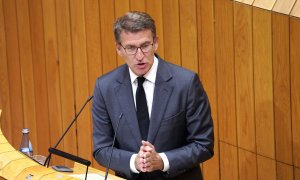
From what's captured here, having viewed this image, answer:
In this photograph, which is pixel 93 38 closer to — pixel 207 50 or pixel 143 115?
pixel 207 50

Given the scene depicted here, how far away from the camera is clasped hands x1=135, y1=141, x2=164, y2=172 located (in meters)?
2.27

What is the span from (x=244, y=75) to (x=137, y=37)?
1122 mm

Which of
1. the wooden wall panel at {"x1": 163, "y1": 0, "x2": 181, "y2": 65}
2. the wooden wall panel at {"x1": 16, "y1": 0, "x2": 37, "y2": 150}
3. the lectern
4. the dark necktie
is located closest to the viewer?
the lectern

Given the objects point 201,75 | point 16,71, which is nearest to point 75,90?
point 16,71

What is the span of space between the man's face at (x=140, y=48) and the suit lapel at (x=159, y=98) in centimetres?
7

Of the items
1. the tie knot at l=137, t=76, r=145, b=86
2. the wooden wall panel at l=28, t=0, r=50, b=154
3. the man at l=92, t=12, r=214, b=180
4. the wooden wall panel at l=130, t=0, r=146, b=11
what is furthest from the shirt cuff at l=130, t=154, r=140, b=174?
the wooden wall panel at l=28, t=0, r=50, b=154

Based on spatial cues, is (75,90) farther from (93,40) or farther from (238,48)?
(238,48)

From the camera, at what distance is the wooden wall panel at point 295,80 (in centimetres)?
315

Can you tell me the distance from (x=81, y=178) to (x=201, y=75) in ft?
4.96

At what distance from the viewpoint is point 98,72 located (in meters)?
4.20

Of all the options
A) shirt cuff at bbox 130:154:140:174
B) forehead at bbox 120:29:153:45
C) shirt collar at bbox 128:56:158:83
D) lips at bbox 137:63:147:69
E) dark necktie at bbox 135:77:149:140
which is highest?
forehead at bbox 120:29:153:45

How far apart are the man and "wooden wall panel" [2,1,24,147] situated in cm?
219

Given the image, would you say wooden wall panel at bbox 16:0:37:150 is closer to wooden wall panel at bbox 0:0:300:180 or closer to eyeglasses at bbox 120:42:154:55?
wooden wall panel at bbox 0:0:300:180

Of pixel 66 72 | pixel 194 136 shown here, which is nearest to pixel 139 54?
pixel 194 136
